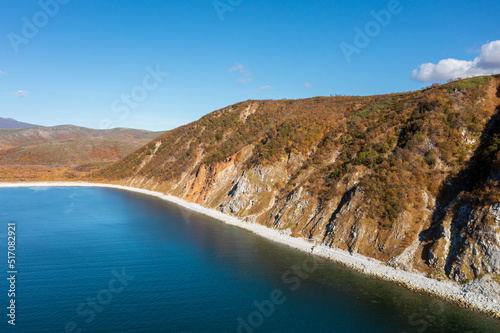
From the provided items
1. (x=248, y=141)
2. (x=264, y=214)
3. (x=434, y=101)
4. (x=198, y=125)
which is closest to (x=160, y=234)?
(x=264, y=214)

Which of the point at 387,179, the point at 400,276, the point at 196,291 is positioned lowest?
the point at 196,291

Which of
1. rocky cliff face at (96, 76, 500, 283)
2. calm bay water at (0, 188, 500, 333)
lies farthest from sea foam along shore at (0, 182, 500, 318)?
calm bay water at (0, 188, 500, 333)

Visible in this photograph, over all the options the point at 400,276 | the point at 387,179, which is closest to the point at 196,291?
the point at 400,276

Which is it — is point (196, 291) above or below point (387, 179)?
below

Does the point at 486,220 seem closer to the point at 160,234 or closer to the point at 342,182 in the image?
the point at 342,182

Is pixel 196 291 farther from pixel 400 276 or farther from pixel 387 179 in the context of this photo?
pixel 387 179

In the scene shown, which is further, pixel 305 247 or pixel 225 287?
pixel 305 247

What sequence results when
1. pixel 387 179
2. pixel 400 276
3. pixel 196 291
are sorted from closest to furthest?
pixel 196 291, pixel 400 276, pixel 387 179
